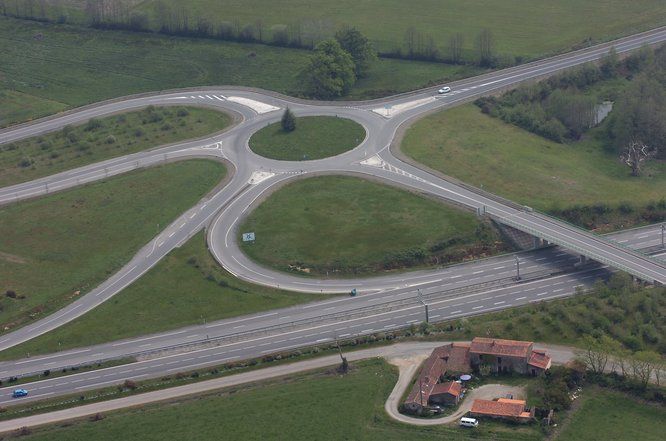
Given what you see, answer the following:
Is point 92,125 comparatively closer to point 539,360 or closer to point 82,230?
point 82,230

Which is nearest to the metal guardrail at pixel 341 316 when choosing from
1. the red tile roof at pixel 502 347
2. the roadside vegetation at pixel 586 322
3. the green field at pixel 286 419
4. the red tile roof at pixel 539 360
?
the roadside vegetation at pixel 586 322

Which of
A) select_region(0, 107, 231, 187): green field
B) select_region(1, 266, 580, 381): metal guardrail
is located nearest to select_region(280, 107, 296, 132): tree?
select_region(0, 107, 231, 187): green field

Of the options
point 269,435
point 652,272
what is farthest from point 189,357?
point 652,272

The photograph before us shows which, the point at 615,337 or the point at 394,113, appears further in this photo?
the point at 394,113

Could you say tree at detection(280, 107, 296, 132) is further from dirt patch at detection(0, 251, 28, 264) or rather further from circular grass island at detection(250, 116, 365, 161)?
dirt patch at detection(0, 251, 28, 264)

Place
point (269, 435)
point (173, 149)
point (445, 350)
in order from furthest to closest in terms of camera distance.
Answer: point (173, 149) < point (445, 350) < point (269, 435)

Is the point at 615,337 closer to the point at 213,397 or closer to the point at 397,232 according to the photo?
the point at 397,232
